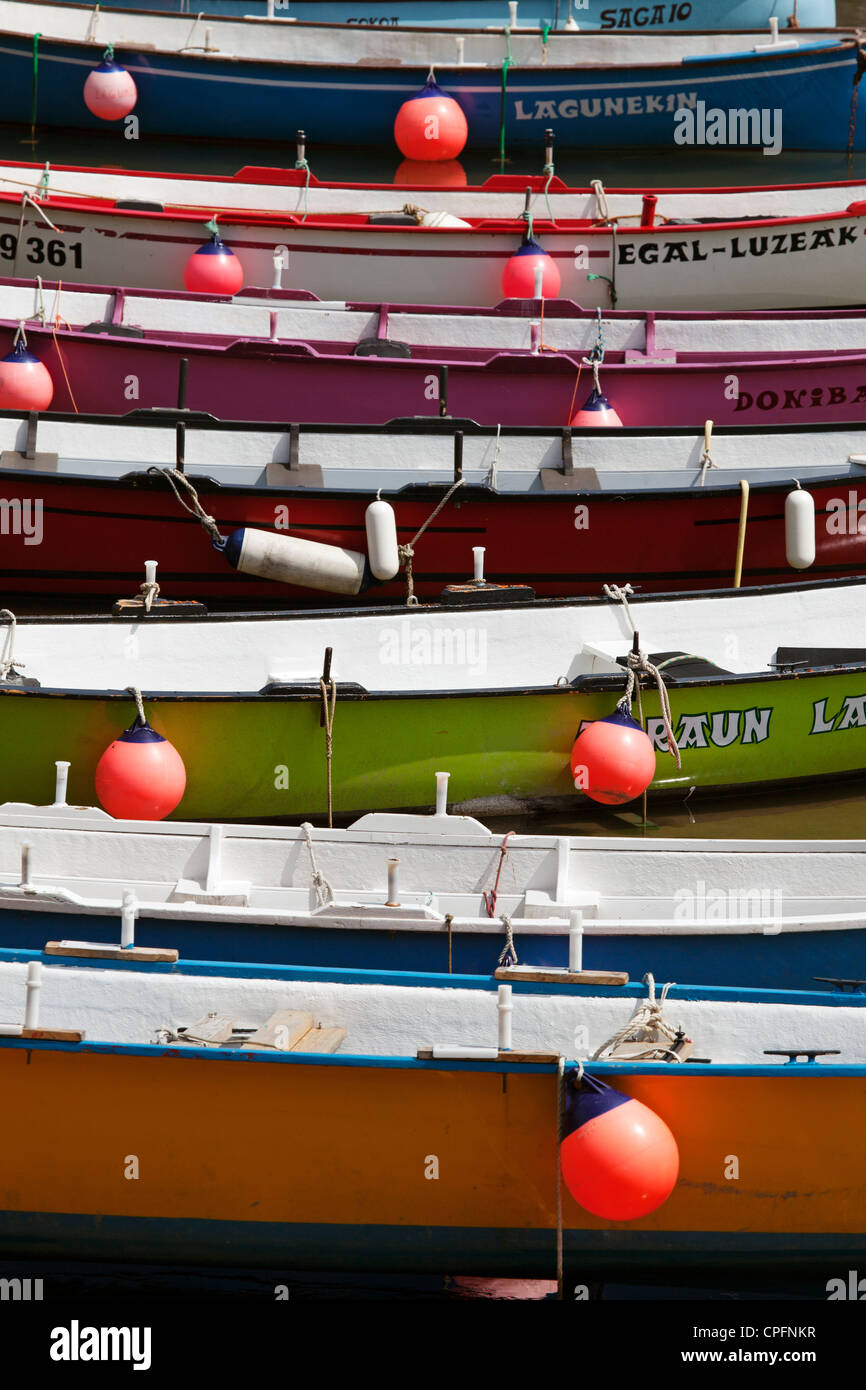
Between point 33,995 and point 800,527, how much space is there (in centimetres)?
613

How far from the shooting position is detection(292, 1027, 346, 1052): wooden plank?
19.9ft

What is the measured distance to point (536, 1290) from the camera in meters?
6.01

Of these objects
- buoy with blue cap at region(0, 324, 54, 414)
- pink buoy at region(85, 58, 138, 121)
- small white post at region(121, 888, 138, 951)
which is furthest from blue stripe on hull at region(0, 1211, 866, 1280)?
pink buoy at region(85, 58, 138, 121)

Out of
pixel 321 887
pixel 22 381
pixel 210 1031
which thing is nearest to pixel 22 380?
pixel 22 381

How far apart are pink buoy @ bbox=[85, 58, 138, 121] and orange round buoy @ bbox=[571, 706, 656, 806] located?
38.3ft

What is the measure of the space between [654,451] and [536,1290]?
6.27m

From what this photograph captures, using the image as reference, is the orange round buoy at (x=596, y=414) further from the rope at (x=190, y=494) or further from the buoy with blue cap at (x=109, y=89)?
the buoy with blue cap at (x=109, y=89)

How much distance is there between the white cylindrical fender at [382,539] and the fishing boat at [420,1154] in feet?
14.1

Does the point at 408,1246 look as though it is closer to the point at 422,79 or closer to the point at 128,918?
the point at 128,918

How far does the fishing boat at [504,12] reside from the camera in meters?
19.6

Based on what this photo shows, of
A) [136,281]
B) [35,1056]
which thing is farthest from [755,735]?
[136,281]

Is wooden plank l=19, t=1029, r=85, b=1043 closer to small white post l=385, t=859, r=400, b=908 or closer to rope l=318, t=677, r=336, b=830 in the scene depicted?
small white post l=385, t=859, r=400, b=908

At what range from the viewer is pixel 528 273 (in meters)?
13.0
